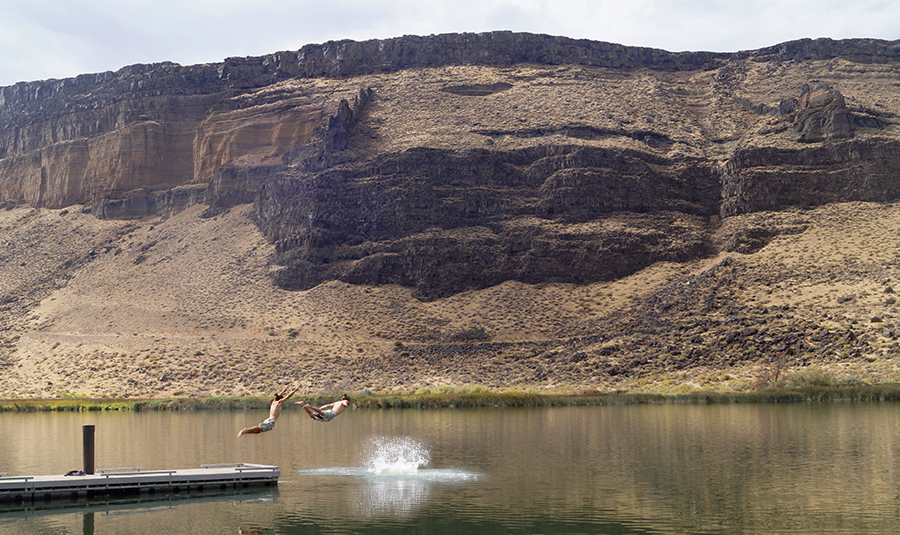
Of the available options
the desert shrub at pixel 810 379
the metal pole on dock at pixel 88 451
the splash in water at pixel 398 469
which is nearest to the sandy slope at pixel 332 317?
the desert shrub at pixel 810 379

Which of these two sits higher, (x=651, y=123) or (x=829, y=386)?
(x=651, y=123)

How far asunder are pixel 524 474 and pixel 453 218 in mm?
55963

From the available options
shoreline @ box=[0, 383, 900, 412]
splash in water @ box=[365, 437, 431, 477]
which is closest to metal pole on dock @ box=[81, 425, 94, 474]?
splash in water @ box=[365, 437, 431, 477]

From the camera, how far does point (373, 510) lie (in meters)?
20.5

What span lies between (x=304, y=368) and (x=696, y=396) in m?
28.7

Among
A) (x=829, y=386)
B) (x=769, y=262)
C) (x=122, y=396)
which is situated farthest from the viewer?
(x=769, y=262)

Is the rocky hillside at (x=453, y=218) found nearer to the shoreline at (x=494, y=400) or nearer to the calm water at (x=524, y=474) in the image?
the shoreline at (x=494, y=400)

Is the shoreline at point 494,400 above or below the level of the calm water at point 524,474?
below

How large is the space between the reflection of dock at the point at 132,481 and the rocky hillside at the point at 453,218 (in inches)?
1381

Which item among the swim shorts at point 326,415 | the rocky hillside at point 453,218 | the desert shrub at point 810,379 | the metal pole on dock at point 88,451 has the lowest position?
the desert shrub at point 810,379

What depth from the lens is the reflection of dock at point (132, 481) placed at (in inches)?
902

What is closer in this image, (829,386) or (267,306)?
(829,386)

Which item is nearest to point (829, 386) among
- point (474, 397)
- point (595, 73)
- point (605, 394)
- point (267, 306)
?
point (605, 394)

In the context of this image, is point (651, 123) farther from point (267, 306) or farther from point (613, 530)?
point (613, 530)
